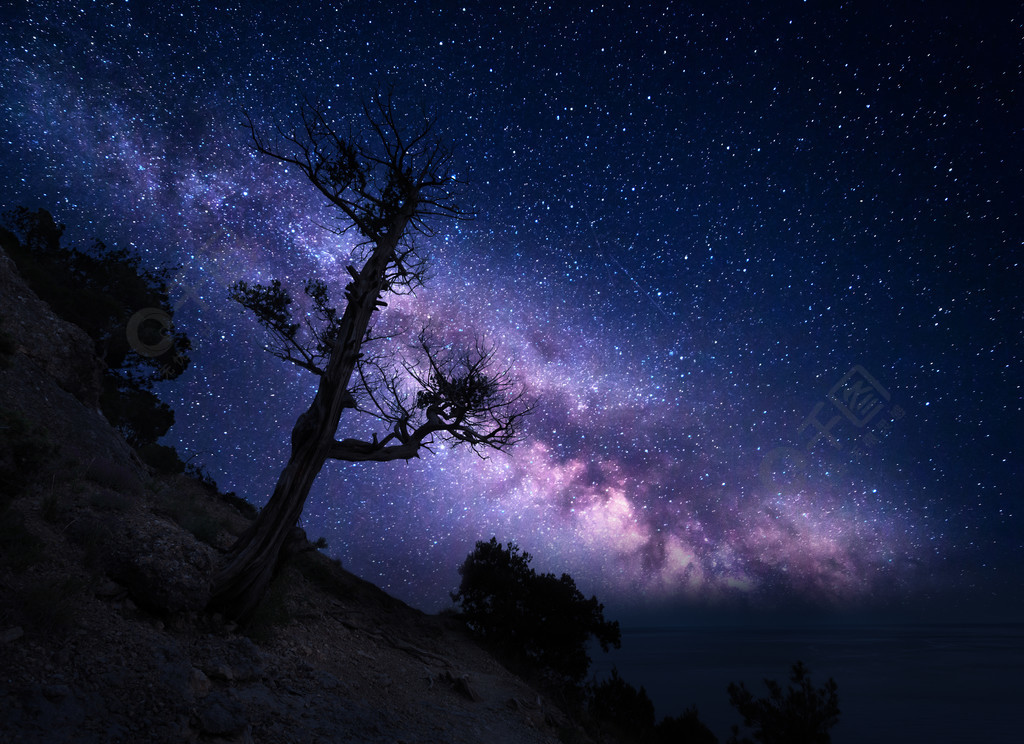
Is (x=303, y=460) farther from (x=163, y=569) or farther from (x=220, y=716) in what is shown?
(x=220, y=716)

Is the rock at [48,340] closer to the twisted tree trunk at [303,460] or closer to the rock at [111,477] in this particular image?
the rock at [111,477]

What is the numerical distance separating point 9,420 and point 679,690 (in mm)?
99754

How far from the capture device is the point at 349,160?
34.6 ft

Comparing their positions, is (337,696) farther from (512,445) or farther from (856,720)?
(856,720)

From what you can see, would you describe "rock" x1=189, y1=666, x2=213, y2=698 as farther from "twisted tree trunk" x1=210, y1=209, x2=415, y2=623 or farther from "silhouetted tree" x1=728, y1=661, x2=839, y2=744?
"silhouetted tree" x1=728, y1=661, x2=839, y2=744

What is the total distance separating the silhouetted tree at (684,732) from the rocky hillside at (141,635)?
9.86 meters

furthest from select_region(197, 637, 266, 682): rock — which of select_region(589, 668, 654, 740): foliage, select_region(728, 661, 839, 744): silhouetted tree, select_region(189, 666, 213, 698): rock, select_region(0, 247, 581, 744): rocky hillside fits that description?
select_region(728, 661, 839, 744): silhouetted tree

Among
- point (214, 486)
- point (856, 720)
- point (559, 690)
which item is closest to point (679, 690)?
point (856, 720)

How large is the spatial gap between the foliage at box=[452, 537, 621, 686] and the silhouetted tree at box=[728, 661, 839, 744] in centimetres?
671

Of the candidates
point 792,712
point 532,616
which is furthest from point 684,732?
point 532,616

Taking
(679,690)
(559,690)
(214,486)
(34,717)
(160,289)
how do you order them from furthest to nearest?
(679,690) → (160,289) → (214,486) → (559,690) → (34,717)

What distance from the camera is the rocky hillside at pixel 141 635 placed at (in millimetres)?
4484

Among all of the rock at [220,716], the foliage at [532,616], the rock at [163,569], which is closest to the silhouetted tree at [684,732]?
the foliage at [532,616]

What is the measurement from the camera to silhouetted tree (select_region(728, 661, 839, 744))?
62.2ft
